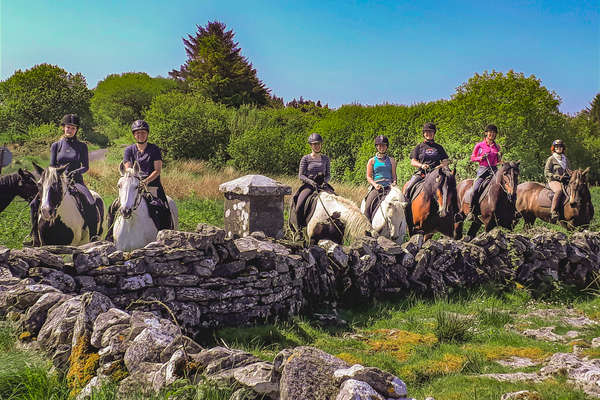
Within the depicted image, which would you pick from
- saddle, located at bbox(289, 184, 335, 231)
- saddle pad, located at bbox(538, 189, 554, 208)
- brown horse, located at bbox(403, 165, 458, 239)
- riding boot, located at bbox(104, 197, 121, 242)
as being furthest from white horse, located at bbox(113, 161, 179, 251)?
saddle pad, located at bbox(538, 189, 554, 208)

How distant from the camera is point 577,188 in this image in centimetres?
1076

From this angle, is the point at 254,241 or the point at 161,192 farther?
the point at 161,192

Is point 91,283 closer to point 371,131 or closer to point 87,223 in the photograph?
point 87,223

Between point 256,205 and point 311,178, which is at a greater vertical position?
point 311,178

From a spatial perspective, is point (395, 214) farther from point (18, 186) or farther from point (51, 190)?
point (18, 186)

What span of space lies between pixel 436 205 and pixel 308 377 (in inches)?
266

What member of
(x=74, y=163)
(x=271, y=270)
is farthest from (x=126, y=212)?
(x=74, y=163)

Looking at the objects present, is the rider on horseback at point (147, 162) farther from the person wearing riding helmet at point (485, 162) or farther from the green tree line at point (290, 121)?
the green tree line at point (290, 121)

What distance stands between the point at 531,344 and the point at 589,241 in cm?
438

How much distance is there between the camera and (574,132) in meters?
Result: 27.1

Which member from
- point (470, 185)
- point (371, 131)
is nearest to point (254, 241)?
point (470, 185)

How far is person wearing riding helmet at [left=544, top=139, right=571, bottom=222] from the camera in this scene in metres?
11.2

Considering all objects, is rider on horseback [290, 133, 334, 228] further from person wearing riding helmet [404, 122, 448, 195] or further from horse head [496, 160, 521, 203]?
horse head [496, 160, 521, 203]

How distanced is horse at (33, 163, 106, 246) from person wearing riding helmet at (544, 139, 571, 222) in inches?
403
